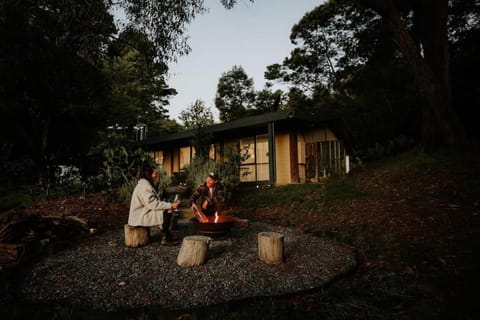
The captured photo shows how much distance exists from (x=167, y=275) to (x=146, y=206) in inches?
53.4

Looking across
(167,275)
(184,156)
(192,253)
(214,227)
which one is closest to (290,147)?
(184,156)

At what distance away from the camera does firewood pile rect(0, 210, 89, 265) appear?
427 centimetres

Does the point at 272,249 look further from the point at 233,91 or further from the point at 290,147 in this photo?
the point at 233,91

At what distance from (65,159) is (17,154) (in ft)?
6.56

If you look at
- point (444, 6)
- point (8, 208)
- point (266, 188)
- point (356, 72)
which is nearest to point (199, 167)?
point (266, 188)

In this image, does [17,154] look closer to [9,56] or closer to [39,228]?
[9,56]

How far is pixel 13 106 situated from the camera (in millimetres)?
11055

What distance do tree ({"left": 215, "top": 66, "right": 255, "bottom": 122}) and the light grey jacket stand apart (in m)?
28.5

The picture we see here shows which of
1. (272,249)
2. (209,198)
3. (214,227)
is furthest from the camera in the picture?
(209,198)

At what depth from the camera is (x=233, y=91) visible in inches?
1326

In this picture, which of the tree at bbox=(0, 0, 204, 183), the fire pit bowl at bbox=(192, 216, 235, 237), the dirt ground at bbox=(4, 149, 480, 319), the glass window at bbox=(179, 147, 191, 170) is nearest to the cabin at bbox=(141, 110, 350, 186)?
the glass window at bbox=(179, 147, 191, 170)

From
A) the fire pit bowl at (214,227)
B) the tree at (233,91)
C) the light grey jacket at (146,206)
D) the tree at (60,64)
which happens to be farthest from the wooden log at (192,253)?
the tree at (233,91)

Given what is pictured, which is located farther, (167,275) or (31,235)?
(31,235)

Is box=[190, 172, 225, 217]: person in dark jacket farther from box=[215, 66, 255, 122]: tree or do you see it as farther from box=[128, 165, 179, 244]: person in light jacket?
box=[215, 66, 255, 122]: tree
